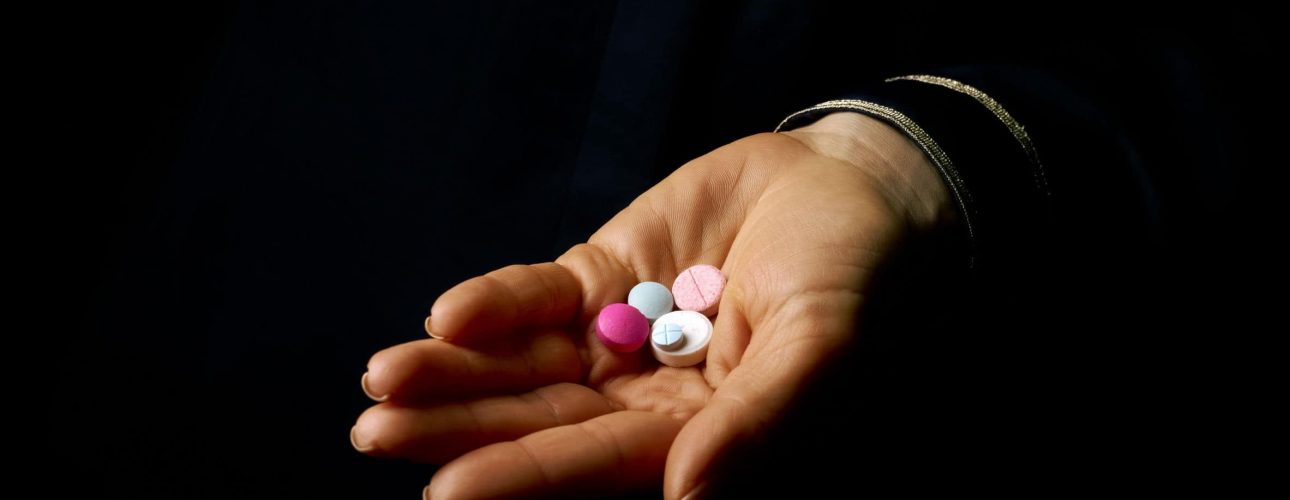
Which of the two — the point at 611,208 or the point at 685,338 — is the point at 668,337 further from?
the point at 611,208

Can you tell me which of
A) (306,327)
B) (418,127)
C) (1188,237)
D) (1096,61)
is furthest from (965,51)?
(306,327)

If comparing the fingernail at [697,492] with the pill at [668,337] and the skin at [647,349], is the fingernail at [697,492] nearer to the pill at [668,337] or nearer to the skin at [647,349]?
the skin at [647,349]

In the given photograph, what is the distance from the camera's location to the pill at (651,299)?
49.9 inches

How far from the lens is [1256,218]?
51.1 inches

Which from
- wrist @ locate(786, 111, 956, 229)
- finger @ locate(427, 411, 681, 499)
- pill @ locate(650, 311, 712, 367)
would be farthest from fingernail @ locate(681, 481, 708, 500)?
wrist @ locate(786, 111, 956, 229)

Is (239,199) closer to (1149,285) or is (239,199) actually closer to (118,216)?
(118,216)

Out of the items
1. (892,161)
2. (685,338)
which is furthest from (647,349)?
(892,161)

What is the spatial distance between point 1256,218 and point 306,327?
1572 mm

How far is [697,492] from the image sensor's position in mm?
871

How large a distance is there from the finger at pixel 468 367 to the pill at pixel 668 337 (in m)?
0.12

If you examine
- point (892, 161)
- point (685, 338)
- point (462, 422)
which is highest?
point (892, 161)

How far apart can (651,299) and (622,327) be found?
0.11 metres

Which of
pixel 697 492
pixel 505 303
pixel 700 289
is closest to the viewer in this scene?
pixel 697 492

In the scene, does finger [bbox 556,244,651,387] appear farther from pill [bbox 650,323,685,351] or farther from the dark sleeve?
the dark sleeve
